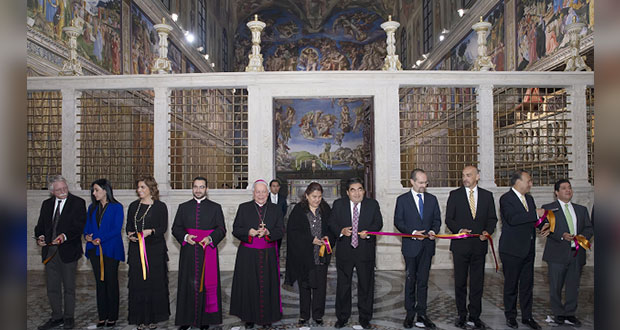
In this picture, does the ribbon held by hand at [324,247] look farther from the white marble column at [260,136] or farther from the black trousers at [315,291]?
the white marble column at [260,136]

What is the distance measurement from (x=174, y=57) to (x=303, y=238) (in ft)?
47.8

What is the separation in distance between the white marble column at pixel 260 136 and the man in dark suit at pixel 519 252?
4.97m

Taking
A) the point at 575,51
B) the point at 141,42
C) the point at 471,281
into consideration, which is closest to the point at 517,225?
the point at 471,281

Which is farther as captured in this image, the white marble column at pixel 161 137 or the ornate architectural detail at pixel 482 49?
the white marble column at pixel 161 137

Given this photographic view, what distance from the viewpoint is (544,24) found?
12500mm

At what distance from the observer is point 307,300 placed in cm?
596

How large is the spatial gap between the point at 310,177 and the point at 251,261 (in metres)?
19.9

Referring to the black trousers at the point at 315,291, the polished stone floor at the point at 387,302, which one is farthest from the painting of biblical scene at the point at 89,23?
the black trousers at the point at 315,291

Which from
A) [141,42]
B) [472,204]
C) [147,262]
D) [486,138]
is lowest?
[147,262]

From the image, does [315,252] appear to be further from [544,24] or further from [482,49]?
[544,24]

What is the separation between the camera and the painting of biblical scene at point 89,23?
1022 centimetres
